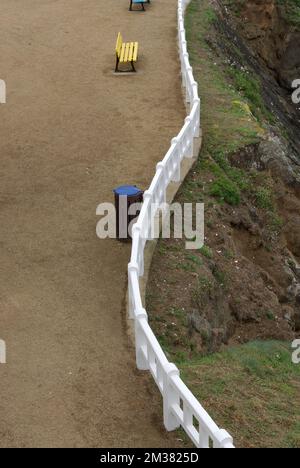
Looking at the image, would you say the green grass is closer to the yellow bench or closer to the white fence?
the white fence

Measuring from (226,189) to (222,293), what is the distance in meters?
3.20

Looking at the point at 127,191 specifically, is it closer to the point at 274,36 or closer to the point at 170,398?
the point at 170,398

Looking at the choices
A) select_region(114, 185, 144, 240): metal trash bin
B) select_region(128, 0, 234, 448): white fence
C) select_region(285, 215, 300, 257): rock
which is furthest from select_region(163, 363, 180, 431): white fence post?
select_region(285, 215, 300, 257): rock

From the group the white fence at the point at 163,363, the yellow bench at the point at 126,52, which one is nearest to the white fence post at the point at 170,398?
the white fence at the point at 163,363

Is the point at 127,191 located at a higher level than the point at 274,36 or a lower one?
higher

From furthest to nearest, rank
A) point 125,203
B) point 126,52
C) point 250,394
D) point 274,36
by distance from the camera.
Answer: point 274,36
point 126,52
point 125,203
point 250,394

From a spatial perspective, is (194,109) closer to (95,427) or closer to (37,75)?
(37,75)

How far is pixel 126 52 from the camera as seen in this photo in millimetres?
23594

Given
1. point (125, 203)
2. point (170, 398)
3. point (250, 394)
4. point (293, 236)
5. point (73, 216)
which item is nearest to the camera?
point (170, 398)

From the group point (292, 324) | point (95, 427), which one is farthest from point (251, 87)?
point (95, 427)

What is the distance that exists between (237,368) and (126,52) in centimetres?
1431

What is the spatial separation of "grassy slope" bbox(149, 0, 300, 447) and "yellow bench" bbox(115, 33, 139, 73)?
2815 mm

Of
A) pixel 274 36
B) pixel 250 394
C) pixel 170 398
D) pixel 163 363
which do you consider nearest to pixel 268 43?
pixel 274 36

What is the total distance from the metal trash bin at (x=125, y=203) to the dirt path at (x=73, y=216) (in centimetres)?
36
